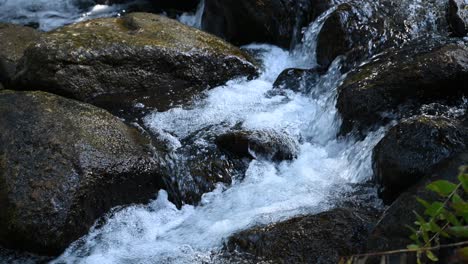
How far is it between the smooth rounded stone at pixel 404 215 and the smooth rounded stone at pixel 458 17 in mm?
2954

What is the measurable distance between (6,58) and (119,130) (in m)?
2.68

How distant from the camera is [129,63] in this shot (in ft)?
20.0

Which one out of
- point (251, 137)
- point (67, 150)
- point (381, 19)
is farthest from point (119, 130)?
point (381, 19)

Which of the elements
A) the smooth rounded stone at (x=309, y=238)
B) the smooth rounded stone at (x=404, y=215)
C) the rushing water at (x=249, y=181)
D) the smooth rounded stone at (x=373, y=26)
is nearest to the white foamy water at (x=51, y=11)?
the rushing water at (x=249, y=181)

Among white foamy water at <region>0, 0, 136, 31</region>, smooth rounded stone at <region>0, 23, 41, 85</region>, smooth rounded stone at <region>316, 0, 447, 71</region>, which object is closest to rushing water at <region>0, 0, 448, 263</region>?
smooth rounded stone at <region>316, 0, 447, 71</region>

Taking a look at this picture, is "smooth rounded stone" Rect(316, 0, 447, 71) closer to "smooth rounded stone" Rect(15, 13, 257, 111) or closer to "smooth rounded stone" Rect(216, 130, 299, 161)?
"smooth rounded stone" Rect(15, 13, 257, 111)

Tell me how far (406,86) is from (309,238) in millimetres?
2085

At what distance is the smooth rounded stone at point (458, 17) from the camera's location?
242 inches

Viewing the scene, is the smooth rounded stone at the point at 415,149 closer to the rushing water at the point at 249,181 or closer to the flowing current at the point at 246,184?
the flowing current at the point at 246,184

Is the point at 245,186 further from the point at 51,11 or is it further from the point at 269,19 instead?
the point at 51,11

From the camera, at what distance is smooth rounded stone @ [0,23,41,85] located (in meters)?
6.53

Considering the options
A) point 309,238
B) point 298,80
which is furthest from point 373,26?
point 309,238

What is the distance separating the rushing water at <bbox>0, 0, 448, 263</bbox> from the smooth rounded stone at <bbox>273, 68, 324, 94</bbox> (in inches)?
3.0

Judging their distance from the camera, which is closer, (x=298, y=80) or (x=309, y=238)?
(x=309, y=238)
